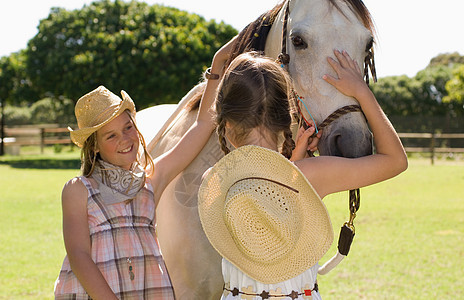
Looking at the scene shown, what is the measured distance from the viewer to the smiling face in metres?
1.97

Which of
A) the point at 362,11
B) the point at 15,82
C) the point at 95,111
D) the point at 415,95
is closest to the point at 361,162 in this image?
the point at 362,11

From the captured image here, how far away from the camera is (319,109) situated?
188 centimetres

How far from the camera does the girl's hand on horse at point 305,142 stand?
173 cm

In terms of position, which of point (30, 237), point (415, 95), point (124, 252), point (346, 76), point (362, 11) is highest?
point (362, 11)

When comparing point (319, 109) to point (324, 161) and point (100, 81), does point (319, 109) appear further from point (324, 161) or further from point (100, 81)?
point (100, 81)

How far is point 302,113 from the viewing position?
196cm

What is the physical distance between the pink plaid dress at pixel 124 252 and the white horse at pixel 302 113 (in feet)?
0.85

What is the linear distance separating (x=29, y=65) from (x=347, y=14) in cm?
2087

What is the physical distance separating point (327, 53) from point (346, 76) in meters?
0.17

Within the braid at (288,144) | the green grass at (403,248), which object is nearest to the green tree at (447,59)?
the green grass at (403,248)

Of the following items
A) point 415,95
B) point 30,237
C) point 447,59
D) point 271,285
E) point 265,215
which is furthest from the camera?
A: point 447,59

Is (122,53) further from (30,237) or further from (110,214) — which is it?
(110,214)

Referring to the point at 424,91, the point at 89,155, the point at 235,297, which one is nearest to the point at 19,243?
the point at 89,155

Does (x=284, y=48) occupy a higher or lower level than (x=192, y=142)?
higher
